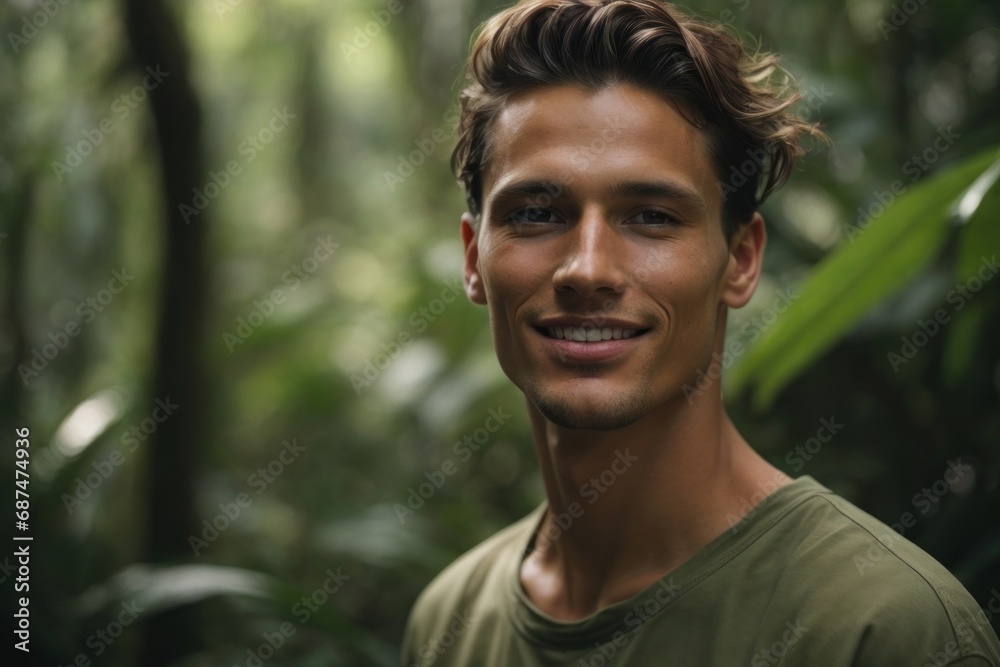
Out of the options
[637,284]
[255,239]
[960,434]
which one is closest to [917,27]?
[960,434]

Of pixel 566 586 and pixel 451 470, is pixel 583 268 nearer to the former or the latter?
pixel 566 586

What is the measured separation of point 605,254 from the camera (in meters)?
1.24

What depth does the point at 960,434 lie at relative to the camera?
2047 millimetres
